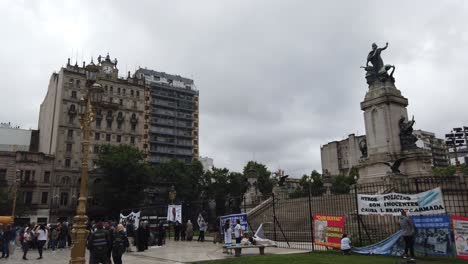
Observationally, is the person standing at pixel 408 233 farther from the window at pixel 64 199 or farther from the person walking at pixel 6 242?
the window at pixel 64 199

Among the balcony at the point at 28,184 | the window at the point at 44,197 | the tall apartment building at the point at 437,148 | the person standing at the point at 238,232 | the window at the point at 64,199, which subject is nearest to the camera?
the person standing at the point at 238,232

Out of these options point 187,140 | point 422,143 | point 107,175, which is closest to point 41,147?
point 107,175

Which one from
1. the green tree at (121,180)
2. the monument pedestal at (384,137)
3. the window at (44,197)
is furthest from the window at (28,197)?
the monument pedestal at (384,137)

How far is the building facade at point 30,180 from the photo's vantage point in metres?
56.3

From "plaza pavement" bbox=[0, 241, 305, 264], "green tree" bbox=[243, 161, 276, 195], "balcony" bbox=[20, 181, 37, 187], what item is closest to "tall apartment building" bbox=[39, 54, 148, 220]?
"balcony" bbox=[20, 181, 37, 187]

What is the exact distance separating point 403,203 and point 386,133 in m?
16.5

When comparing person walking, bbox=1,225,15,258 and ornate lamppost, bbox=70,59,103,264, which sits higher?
ornate lamppost, bbox=70,59,103,264

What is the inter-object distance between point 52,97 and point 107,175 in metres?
27.3

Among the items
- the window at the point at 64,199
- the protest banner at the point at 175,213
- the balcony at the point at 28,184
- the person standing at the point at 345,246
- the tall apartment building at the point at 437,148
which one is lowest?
the person standing at the point at 345,246

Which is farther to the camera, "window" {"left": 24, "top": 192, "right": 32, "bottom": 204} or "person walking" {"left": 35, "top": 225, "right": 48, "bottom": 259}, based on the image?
"window" {"left": 24, "top": 192, "right": 32, "bottom": 204}

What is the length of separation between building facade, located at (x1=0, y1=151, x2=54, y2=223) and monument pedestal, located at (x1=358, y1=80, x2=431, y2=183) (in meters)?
48.6

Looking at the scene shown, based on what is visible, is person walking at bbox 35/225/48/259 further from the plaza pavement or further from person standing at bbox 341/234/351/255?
person standing at bbox 341/234/351/255

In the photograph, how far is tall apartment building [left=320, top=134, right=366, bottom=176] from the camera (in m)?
112

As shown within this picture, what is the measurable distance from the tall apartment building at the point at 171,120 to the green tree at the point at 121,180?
31.3m
